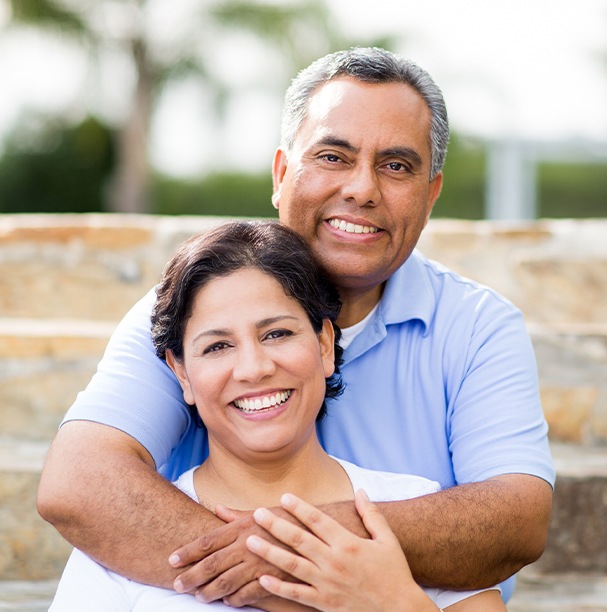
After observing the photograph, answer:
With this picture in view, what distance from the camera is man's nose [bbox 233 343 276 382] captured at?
5.91ft

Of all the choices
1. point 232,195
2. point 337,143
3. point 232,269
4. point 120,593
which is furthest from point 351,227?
point 232,195

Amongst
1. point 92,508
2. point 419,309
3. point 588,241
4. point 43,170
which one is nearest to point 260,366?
point 92,508

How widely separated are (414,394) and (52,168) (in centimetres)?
1299

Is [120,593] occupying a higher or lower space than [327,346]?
lower

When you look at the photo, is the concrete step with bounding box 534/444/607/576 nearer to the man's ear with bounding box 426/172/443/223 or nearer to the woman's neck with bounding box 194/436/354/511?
the man's ear with bounding box 426/172/443/223

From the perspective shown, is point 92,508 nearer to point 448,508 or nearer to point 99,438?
point 99,438

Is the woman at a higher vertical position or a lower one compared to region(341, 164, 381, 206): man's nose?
lower

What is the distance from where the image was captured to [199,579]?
1.76m

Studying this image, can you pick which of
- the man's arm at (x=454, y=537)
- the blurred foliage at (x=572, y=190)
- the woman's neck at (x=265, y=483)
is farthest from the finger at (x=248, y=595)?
the blurred foliage at (x=572, y=190)

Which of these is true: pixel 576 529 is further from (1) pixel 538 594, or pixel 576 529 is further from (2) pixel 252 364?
(2) pixel 252 364

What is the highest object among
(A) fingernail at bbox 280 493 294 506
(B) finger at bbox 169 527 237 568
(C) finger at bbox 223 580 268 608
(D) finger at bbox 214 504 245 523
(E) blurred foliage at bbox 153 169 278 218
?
(A) fingernail at bbox 280 493 294 506

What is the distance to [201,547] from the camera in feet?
5.85

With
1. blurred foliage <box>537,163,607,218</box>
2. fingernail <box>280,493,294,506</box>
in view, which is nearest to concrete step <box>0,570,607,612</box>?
fingernail <box>280,493,294,506</box>

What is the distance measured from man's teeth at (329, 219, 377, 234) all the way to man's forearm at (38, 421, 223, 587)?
2.48ft
